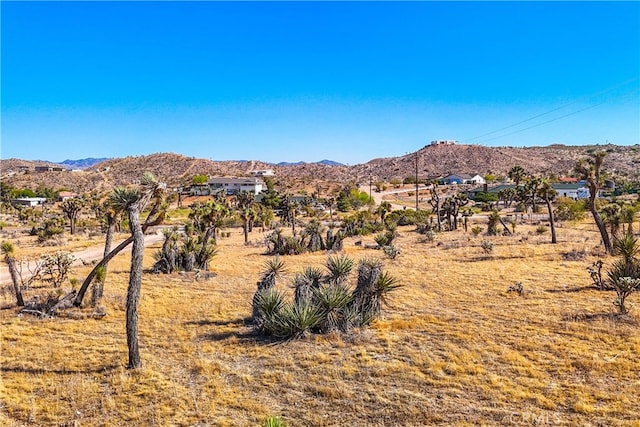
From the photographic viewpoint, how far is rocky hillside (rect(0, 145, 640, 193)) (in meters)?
112

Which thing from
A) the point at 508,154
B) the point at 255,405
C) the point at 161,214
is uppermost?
the point at 508,154

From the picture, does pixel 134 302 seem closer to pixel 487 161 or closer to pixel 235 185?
pixel 235 185

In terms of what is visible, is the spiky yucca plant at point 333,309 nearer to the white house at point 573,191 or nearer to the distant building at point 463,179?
the white house at point 573,191

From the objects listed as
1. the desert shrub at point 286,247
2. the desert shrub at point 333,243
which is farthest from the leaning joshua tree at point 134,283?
the desert shrub at point 333,243

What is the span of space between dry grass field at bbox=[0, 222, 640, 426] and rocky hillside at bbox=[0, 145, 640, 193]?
85037 mm

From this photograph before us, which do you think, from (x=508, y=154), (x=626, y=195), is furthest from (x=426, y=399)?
(x=508, y=154)

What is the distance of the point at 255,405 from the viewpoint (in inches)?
324

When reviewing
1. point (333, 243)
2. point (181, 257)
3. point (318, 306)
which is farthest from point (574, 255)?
point (181, 257)

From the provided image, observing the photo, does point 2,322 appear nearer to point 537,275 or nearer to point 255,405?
point 255,405

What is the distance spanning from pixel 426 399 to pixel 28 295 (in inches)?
598

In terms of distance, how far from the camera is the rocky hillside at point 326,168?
112m

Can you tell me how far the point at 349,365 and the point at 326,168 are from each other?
137145mm

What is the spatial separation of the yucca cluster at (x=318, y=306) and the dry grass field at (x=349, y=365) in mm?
421

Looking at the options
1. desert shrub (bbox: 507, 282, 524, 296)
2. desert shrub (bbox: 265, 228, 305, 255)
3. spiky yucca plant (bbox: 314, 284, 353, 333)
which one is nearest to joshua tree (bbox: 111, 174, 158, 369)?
spiky yucca plant (bbox: 314, 284, 353, 333)
